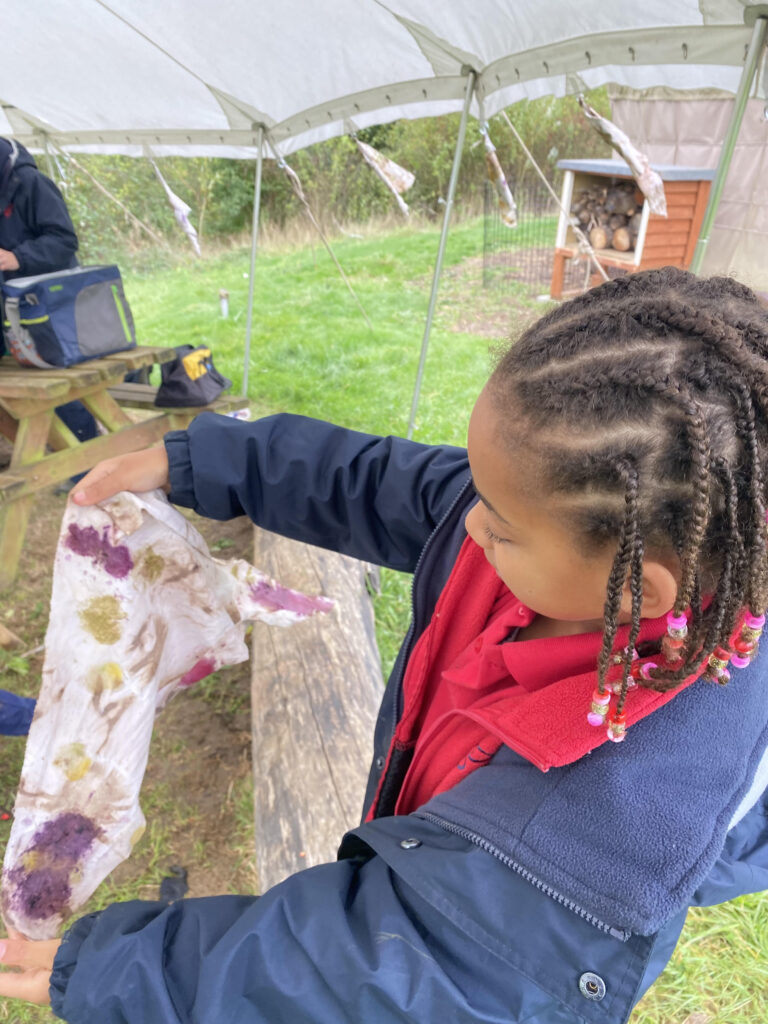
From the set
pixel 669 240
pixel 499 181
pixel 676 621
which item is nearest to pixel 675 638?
pixel 676 621

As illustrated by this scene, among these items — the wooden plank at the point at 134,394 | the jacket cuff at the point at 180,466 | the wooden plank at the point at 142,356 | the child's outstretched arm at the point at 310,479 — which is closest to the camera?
the child's outstretched arm at the point at 310,479

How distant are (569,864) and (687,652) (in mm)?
274

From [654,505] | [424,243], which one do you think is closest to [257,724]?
[654,505]

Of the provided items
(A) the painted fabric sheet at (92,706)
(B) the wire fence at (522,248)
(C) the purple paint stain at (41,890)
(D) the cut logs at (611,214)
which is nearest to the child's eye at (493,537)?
(A) the painted fabric sheet at (92,706)

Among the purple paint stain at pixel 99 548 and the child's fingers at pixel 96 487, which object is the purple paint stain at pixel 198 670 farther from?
the child's fingers at pixel 96 487

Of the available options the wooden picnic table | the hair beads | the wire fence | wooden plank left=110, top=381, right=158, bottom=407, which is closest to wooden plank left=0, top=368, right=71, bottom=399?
the wooden picnic table

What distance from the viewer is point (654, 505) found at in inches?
29.1

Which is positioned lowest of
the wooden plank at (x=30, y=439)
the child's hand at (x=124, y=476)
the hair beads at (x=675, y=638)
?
the wooden plank at (x=30, y=439)

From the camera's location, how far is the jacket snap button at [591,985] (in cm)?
72

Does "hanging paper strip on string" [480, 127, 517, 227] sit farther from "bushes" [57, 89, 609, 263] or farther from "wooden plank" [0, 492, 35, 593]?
"bushes" [57, 89, 609, 263]

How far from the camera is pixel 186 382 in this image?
4.05 m

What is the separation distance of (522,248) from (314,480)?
30.3 ft

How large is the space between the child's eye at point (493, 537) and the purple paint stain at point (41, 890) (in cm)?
137

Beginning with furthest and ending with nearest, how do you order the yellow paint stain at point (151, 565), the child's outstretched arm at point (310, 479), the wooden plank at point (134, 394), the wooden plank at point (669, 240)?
the wooden plank at point (669, 240) → the wooden plank at point (134, 394) → the yellow paint stain at point (151, 565) → the child's outstretched arm at point (310, 479)
